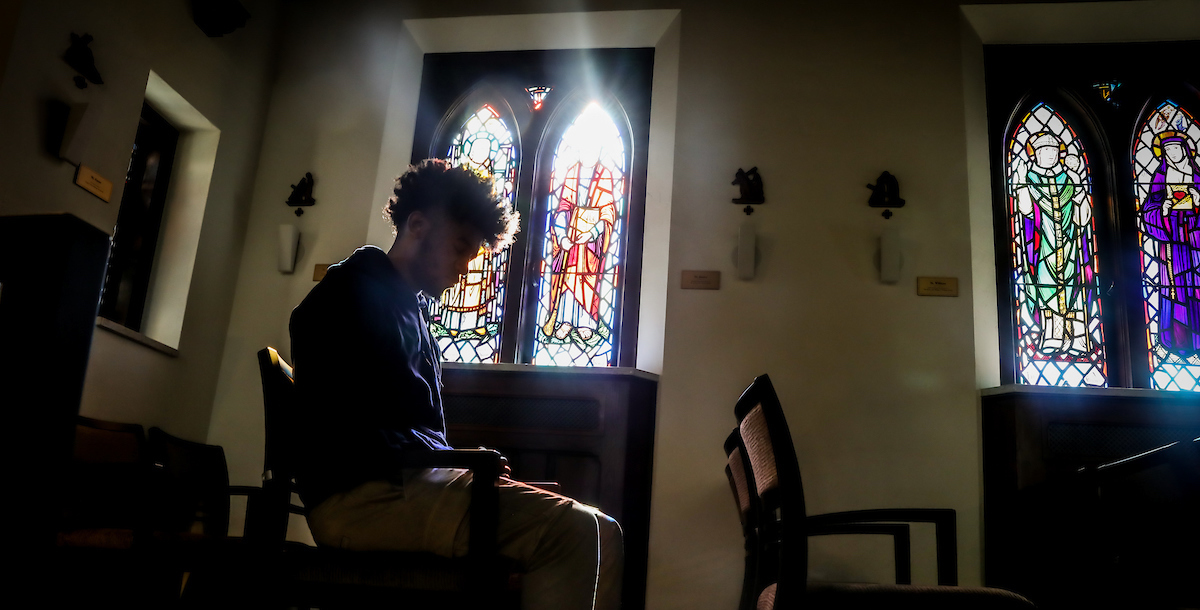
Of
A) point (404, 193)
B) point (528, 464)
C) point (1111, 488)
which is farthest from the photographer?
point (528, 464)

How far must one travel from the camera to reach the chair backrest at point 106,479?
236cm

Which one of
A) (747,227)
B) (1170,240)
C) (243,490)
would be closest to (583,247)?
(747,227)

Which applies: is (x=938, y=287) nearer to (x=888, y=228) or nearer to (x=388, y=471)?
(x=888, y=228)

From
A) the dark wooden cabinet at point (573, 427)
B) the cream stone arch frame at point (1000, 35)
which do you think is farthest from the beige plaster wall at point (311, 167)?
the cream stone arch frame at point (1000, 35)

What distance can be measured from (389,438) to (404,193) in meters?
0.68

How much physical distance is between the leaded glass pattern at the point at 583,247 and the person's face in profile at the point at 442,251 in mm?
2070

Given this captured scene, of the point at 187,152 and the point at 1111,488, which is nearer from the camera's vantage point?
the point at 1111,488

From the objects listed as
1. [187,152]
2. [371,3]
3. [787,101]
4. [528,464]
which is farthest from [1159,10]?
[187,152]

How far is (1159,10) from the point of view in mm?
3951

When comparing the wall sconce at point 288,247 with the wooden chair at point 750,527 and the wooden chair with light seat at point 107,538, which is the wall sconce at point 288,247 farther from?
the wooden chair at point 750,527

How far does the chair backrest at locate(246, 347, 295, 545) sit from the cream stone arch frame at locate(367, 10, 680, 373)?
6.85 feet

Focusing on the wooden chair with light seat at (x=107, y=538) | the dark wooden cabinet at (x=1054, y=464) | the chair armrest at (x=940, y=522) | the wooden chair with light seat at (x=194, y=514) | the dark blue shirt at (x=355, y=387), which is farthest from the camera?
the dark wooden cabinet at (x=1054, y=464)

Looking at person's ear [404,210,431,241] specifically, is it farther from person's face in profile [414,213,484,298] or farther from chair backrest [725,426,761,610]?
chair backrest [725,426,761,610]

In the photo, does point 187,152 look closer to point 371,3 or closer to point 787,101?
point 371,3
